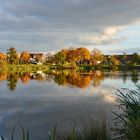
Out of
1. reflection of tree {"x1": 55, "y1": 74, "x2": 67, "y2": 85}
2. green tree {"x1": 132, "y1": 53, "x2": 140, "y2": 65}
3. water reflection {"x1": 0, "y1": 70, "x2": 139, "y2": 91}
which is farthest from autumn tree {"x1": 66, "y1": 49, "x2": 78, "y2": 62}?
reflection of tree {"x1": 55, "y1": 74, "x2": 67, "y2": 85}

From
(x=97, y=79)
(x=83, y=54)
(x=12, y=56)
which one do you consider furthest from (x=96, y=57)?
(x=97, y=79)

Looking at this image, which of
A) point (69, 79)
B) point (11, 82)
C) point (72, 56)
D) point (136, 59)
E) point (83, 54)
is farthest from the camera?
point (83, 54)

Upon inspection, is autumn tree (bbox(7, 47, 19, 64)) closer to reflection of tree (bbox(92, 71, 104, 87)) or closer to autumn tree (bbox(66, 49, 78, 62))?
autumn tree (bbox(66, 49, 78, 62))

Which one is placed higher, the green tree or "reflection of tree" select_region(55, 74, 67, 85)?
the green tree

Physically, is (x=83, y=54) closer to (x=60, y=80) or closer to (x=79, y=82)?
(x=60, y=80)

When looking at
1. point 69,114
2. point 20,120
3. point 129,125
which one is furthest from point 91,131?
point 69,114

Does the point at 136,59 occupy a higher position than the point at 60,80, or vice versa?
the point at 136,59

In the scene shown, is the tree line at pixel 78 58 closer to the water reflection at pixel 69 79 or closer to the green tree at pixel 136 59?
the green tree at pixel 136 59

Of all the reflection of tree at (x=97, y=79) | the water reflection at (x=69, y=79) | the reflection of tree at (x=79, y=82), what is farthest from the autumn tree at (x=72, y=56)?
the reflection of tree at (x=79, y=82)

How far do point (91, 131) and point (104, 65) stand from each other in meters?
105

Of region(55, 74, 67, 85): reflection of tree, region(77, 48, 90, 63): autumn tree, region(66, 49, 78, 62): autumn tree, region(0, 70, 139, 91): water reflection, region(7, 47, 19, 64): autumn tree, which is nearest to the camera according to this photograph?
region(0, 70, 139, 91): water reflection

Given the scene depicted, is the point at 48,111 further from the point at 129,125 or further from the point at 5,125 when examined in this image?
the point at 129,125

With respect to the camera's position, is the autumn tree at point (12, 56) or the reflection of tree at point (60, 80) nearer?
the reflection of tree at point (60, 80)

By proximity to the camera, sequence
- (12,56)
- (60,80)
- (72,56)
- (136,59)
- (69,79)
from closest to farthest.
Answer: (60,80), (69,79), (12,56), (136,59), (72,56)
